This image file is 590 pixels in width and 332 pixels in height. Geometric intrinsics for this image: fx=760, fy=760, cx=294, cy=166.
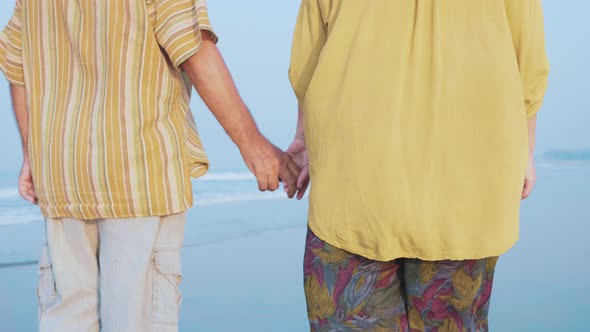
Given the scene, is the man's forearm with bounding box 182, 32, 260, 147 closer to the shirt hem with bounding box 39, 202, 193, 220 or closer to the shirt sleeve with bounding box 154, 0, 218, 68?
the shirt sleeve with bounding box 154, 0, 218, 68

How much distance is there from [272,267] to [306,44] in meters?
2.15

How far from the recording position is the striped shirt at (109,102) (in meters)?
1.28

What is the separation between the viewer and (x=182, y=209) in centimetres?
136

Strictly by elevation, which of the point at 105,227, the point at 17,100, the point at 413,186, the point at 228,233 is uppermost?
the point at 17,100

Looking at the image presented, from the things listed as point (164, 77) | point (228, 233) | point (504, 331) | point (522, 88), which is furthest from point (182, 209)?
point (228, 233)

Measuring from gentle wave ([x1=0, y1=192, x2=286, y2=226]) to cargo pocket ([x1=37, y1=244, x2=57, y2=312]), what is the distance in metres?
3.60

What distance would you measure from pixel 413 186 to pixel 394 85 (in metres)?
0.15

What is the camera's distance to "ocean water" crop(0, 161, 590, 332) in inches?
106

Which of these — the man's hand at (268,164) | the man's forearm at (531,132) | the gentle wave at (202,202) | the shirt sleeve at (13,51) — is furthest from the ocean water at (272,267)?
the man's forearm at (531,132)

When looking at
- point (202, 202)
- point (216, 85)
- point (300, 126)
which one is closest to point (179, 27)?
point (216, 85)

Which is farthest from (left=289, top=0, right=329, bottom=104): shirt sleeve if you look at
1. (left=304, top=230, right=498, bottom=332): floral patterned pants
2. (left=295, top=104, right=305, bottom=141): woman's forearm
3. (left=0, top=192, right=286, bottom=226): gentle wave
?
(left=0, top=192, right=286, bottom=226): gentle wave

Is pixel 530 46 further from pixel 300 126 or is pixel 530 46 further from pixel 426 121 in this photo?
pixel 300 126

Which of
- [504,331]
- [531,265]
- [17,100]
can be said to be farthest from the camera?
[531,265]

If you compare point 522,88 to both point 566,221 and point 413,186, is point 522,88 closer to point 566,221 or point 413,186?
point 413,186
